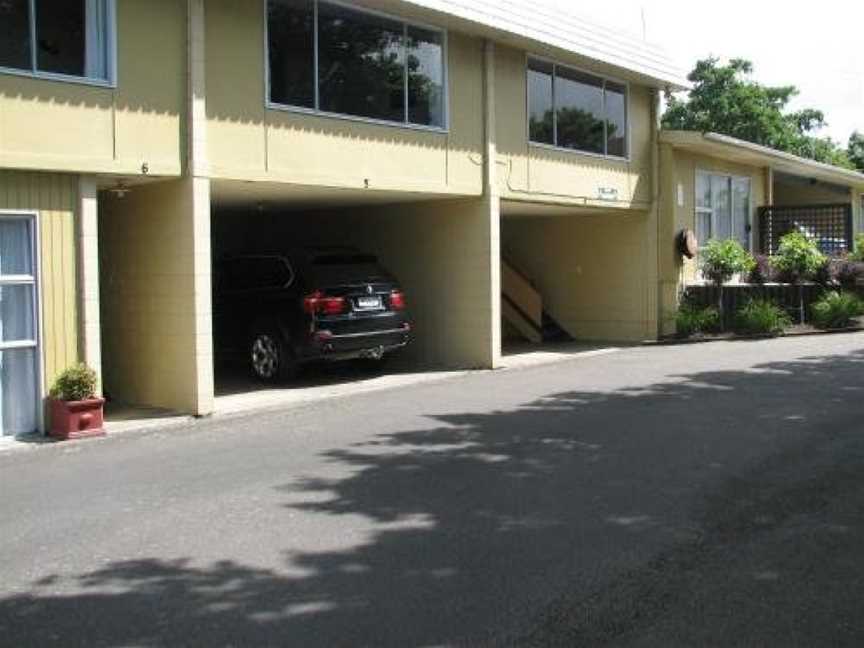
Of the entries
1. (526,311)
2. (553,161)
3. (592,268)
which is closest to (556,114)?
(553,161)

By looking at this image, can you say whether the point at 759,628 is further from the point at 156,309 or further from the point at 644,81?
the point at 644,81

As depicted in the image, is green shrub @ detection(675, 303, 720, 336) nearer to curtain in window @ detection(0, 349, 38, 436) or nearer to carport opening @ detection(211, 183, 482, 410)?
carport opening @ detection(211, 183, 482, 410)

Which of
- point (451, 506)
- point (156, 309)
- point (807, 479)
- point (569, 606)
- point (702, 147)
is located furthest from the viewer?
point (702, 147)

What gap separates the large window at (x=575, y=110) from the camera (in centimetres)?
1638

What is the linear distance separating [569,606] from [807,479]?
3.19 meters

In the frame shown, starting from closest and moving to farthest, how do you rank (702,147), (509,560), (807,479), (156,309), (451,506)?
(509,560) → (451,506) → (807,479) → (156,309) → (702,147)

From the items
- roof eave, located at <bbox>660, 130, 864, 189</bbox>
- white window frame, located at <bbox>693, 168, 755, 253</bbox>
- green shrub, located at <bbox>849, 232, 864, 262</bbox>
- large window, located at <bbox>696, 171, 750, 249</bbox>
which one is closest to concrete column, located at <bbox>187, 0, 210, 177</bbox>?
roof eave, located at <bbox>660, 130, 864, 189</bbox>

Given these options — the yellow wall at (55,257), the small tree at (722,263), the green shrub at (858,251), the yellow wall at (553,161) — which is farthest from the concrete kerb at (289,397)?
the green shrub at (858,251)

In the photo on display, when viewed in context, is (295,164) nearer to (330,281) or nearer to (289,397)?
(330,281)

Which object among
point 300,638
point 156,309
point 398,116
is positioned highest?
point 398,116

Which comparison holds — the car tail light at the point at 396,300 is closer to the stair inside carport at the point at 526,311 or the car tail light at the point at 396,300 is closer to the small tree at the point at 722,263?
the stair inside carport at the point at 526,311

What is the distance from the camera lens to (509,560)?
5.71 meters

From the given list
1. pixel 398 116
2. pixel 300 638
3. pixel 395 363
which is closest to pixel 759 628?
pixel 300 638

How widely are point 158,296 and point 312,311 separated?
84.8 inches
